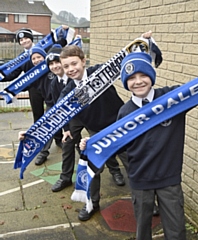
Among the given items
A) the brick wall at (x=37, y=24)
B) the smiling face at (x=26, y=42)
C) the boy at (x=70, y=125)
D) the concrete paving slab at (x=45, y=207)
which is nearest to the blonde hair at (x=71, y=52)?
the boy at (x=70, y=125)

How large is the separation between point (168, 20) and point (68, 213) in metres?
2.60

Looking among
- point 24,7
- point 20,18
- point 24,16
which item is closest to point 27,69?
point 20,18

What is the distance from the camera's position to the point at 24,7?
5319 centimetres

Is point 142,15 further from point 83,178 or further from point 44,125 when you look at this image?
point 83,178

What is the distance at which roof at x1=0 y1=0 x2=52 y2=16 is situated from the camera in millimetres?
51406

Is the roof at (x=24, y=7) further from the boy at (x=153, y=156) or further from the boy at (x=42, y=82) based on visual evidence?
the boy at (x=153, y=156)

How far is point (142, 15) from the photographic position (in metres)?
A: 4.73

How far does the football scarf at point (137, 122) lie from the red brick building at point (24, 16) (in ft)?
168

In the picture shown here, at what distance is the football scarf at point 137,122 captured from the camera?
2412 millimetres

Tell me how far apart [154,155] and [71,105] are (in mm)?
1526

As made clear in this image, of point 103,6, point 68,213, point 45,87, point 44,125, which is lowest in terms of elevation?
point 68,213

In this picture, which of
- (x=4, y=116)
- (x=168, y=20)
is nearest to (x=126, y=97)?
(x=168, y=20)

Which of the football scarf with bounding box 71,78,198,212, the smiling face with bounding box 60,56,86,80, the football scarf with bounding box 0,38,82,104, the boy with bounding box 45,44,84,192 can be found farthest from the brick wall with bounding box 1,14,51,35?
the football scarf with bounding box 71,78,198,212

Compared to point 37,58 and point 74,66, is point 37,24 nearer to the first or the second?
point 37,58
